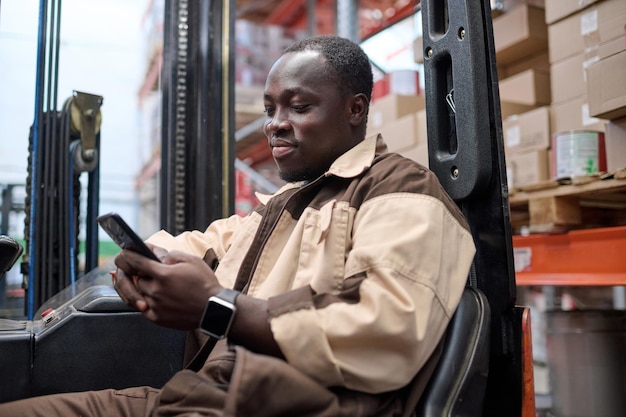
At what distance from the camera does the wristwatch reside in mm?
1206

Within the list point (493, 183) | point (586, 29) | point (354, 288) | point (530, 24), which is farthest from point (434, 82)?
point (530, 24)

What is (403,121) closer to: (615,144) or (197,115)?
(615,144)

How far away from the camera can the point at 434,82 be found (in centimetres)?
173

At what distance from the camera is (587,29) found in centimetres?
319

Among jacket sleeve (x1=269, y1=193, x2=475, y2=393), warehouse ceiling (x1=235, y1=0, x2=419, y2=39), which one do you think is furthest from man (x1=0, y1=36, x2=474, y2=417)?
warehouse ceiling (x1=235, y1=0, x2=419, y2=39)

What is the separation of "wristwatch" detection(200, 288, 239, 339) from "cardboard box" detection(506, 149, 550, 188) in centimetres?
256

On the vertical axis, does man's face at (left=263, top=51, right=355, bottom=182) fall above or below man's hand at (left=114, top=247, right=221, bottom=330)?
above

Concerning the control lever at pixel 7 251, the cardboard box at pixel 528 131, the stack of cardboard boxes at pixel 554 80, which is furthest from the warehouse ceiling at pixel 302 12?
the control lever at pixel 7 251

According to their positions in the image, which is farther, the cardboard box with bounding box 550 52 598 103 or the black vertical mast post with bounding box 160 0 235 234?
the cardboard box with bounding box 550 52 598 103

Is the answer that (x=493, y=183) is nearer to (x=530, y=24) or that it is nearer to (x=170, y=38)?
(x=170, y=38)

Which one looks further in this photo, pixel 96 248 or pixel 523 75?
pixel 523 75

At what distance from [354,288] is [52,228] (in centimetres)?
177

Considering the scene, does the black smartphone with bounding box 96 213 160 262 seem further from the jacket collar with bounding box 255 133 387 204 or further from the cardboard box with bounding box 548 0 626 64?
the cardboard box with bounding box 548 0 626 64

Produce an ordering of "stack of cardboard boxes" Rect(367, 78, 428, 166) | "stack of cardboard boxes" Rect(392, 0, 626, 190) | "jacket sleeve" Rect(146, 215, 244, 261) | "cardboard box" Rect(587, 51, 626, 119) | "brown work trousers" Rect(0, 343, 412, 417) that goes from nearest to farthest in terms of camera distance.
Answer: "brown work trousers" Rect(0, 343, 412, 417), "jacket sleeve" Rect(146, 215, 244, 261), "cardboard box" Rect(587, 51, 626, 119), "stack of cardboard boxes" Rect(392, 0, 626, 190), "stack of cardboard boxes" Rect(367, 78, 428, 166)
